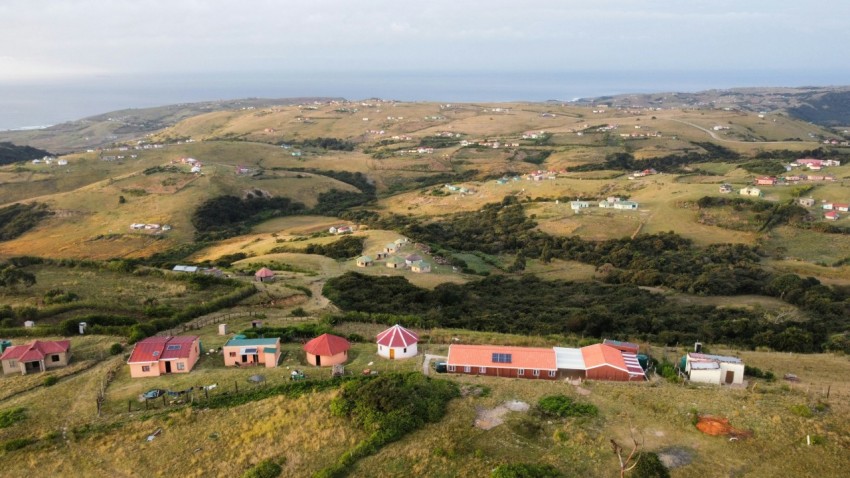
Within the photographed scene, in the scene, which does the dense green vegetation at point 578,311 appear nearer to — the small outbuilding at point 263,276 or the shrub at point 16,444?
the small outbuilding at point 263,276

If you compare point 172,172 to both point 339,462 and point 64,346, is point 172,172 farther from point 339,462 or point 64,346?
point 339,462

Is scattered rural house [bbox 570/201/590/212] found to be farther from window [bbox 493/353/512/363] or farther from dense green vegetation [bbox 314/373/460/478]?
dense green vegetation [bbox 314/373/460/478]

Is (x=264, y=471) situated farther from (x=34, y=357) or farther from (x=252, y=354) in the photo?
(x=34, y=357)

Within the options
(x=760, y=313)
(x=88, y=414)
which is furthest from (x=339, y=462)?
(x=760, y=313)

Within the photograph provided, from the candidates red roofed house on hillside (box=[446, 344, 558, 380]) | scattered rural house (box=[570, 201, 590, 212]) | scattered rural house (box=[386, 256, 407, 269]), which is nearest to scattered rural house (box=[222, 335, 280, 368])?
red roofed house on hillside (box=[446, 344, 558, 380])

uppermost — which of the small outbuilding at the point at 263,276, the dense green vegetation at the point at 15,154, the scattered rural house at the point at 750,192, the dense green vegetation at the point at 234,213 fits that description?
the dense green vegetation at the point at 15,154

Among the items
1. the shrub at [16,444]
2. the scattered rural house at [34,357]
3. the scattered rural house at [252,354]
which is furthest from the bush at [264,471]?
the scattered rural house at [34,357]
